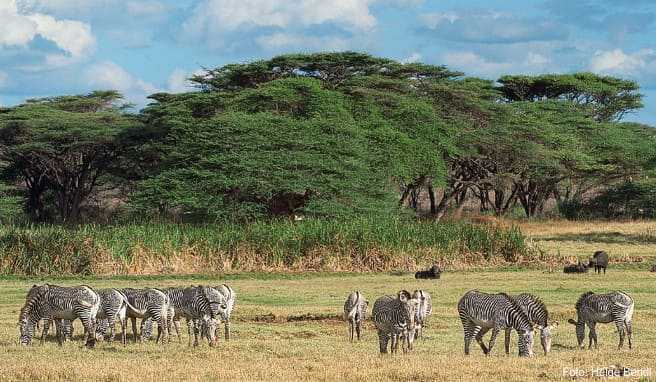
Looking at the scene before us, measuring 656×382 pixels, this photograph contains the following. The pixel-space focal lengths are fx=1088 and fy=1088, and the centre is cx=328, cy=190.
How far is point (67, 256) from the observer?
32.1 meters

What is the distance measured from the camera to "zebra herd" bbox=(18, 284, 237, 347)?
57.0 ft

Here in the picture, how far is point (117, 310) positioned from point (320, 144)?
94.5 ft

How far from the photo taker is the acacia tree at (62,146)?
57875mm

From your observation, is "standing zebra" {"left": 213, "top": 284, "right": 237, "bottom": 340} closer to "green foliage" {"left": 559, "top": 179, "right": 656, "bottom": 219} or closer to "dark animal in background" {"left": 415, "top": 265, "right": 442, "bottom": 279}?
"dark animal in background" {"left": 415, "top": 265, "right": 442, "bottom": 279}

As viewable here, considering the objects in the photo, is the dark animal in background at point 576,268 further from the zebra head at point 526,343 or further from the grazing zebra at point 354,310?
the zebra head at point 526,343

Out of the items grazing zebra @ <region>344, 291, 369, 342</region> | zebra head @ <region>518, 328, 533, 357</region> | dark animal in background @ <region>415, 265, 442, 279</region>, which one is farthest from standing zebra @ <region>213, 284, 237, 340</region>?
dark animal in background @ <region>415, 265, 442, 279</region>

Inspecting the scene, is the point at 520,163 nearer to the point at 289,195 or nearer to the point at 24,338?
the point at 289,195

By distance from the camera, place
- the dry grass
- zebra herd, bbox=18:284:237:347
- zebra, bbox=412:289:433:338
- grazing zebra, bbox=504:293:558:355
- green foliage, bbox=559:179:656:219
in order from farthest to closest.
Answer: green foliage, bbox=559:179:656:219 → the dry grass → zebra herd, bbox=18:284:237:347 → zebra, bbox=412:289:433:338 → grazing zebra, bbox=504:293:558:355

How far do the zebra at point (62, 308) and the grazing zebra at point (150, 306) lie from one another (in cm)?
66

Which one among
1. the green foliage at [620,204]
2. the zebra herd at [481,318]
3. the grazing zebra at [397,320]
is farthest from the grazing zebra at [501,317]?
the green foliage at [620,204]

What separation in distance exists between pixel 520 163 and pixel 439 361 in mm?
42112

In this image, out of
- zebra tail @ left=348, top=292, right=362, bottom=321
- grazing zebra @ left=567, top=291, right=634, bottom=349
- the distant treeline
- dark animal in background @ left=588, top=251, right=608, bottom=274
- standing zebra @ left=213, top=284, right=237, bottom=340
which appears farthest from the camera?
the distant treeline

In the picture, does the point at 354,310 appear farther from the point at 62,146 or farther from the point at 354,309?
the point at 62,146

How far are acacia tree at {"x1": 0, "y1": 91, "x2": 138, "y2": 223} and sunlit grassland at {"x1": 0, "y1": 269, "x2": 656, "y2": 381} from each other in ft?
105
